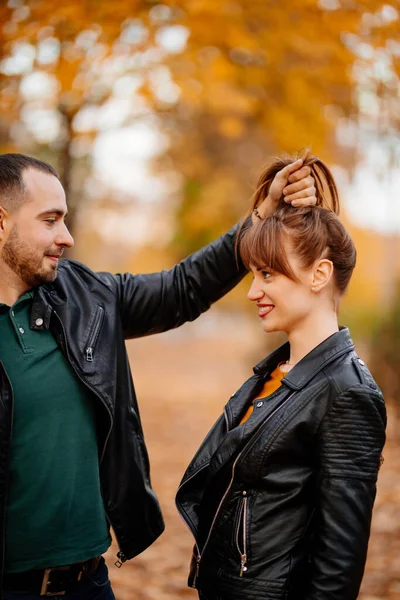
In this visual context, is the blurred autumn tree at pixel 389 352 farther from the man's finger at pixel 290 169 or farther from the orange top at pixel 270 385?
the man's finger at pixel 290 169

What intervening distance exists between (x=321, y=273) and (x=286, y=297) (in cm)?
15

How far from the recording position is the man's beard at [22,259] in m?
2.50

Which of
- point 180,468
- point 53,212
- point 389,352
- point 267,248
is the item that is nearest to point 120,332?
point 53,212

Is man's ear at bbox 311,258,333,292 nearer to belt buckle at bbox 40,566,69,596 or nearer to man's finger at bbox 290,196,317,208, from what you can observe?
man's finger at bbox 290,196,317,208

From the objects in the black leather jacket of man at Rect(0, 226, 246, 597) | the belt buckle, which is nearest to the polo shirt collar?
the black leather jacket of man at Rect(0, 226, 246, 597)

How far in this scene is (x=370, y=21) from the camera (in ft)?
13.8

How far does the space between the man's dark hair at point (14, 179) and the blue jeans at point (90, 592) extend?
1.43m

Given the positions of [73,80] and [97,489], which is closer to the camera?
[97,489]

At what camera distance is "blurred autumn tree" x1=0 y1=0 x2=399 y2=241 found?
4236 mm

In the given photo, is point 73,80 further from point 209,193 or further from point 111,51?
point 209,193

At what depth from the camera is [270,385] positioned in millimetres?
2398

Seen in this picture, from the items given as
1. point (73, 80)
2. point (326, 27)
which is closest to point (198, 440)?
point (73, 80)

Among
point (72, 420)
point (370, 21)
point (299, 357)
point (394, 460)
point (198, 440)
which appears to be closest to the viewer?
point (299, 357)

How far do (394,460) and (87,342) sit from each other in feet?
20.0
